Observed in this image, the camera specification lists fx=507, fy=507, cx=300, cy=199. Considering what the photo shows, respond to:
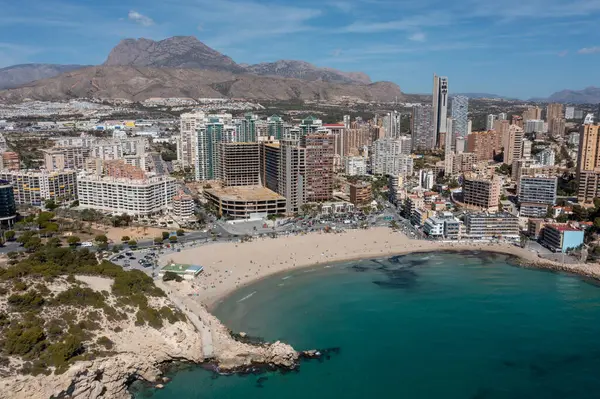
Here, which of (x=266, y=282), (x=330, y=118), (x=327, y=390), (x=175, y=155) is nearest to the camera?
(x=327, y=390)

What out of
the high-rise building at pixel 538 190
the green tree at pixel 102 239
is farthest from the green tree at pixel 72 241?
the high-rise building at pixel 538 190

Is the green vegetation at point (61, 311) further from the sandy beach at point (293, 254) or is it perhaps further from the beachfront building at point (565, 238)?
the beachfront building at point (565, 238)

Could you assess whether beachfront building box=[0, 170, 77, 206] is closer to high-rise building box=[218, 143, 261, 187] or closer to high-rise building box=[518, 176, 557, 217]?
high-rise building box=[218, 143, 261, 187]

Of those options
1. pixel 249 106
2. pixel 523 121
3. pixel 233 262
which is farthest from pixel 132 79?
pixel 233 262

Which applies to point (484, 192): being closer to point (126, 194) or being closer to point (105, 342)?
point (126, 194)

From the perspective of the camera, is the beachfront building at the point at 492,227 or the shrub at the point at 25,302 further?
the beachfront building at the point at 492,227

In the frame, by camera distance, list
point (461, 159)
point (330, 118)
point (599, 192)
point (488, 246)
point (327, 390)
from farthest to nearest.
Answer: point (330, 118) < point (461, 159) < point (599, 192) < point (488, 246) < point (327, 390)

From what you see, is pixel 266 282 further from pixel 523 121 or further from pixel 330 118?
pixel 330 118
